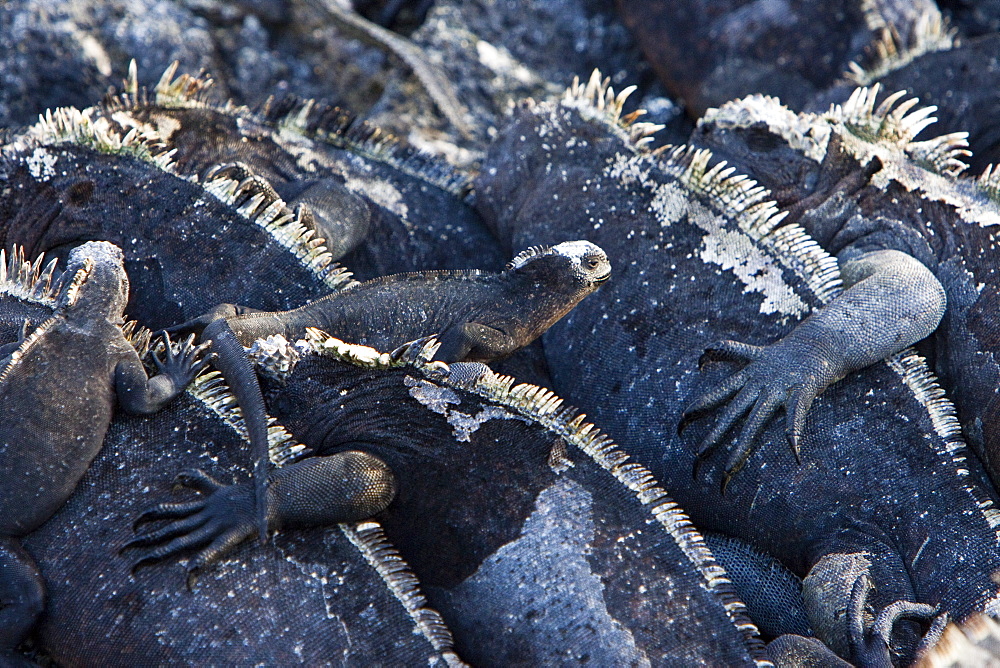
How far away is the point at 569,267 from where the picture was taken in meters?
2.89

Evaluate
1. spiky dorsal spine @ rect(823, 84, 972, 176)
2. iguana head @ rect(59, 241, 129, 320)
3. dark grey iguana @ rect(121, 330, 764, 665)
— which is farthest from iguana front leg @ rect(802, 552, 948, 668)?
iguana head @ rect(59, 241, 129, 320)

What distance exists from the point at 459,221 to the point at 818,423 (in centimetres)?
159

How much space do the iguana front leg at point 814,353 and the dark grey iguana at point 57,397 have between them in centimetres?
151

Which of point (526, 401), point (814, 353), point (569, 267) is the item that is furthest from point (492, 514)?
point (814, 353)

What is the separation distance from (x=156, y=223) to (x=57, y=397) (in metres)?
0.94

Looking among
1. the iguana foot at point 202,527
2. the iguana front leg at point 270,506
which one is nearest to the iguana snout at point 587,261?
the iguana front leg at point 270,506

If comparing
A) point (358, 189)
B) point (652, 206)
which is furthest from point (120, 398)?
point (652, 206)

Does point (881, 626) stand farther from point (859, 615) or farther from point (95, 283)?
point (95, 283)

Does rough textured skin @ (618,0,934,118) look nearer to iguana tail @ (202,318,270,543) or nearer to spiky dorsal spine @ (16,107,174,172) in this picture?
spiky dorsal spine @ (16,107,174,172)

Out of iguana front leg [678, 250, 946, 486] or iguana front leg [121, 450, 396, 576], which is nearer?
iguana front leg [121, 450, 396, 576]

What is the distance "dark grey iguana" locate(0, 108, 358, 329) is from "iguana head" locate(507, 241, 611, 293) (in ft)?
2.05

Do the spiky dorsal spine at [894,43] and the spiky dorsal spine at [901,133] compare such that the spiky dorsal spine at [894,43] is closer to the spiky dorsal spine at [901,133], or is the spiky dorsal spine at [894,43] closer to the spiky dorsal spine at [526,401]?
the spiky dorsal spine at [901,133]

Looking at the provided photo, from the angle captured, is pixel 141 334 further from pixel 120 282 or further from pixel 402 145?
pixel 402 145

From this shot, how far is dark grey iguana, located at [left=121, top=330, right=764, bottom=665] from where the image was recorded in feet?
7.25
